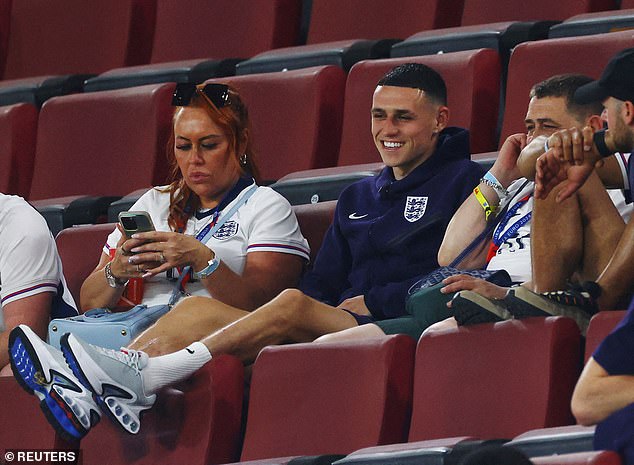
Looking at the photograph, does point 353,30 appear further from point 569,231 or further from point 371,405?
point 371,405

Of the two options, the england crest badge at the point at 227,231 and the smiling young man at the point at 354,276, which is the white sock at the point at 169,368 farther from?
the england crest badge at the point at 227,231

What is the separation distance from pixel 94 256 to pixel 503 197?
799mm

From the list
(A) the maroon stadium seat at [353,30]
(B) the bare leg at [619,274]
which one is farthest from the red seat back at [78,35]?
(B) the bare leg at [619,274]

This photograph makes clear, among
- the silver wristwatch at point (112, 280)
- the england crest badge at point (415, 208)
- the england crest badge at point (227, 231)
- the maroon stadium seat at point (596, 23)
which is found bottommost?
the silver wristwatch at point (112, 280)

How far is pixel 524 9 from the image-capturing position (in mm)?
2857

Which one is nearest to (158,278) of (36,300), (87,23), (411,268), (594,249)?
(36,300)

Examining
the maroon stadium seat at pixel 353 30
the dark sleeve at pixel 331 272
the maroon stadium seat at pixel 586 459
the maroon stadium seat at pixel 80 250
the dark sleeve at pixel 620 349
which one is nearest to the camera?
the maroon stadium seat at pixel 586 459

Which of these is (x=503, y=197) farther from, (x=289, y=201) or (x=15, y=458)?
(x=15, y=458)

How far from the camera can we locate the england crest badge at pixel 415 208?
2.32 m

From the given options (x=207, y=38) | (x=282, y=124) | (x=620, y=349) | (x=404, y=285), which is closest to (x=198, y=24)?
(x=207, y=38)

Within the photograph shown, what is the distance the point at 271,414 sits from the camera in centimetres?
201

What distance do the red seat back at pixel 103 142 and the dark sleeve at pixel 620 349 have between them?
1551 millimetres

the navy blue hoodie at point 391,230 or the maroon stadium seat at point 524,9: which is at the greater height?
the maroon stadium seat at point 524,9

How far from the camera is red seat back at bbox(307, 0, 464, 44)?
299cm
